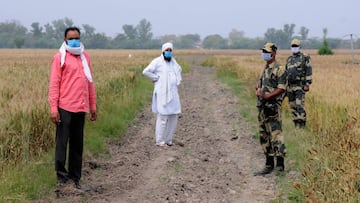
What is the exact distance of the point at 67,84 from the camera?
6816 millimetres

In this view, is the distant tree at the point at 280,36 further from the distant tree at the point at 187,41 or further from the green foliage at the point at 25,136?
the green foliage at the point at 25,136

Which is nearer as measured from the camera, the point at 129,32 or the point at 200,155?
the point at 200,155

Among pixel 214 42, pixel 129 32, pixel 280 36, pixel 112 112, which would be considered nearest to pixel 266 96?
pixel 112 112

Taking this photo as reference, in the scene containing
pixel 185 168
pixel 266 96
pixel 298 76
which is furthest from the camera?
pixel 298 76

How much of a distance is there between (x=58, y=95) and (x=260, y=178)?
2.98m

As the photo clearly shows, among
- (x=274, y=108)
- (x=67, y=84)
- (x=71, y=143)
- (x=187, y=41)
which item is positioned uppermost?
(x=187, y=41)

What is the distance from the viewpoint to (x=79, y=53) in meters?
6.90

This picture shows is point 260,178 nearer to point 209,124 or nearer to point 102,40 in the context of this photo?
point 209,124

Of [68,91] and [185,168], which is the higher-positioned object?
[68,91]

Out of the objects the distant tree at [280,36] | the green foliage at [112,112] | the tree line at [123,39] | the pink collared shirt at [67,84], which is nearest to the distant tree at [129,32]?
the tree line at [123,39]

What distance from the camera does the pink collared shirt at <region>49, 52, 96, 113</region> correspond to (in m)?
6.77

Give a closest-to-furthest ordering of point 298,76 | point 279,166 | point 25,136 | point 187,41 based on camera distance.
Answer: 1. point 25,136
2. point 279,166
3. point 298,76
4. point 187,41

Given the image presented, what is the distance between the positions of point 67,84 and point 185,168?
7.79ft

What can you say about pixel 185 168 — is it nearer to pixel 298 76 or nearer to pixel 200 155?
pixel 200 155
